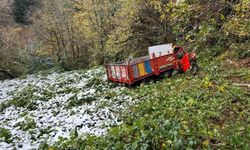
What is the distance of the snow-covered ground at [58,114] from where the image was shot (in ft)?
29.0

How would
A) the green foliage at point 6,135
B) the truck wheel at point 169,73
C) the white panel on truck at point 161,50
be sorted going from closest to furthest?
1. the green foliage at point 6,135
2. the truck wheel at point 169,73
3. the white panel on truck at point 161,50

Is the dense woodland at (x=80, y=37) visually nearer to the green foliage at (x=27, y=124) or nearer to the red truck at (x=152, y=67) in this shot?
the red truck at (x=152, y=67)

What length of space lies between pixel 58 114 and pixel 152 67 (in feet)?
17.1

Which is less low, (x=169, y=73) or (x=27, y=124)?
(x=27, y=124)

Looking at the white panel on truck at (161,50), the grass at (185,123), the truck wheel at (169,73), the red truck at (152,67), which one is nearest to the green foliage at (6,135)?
the grass at (185,123)

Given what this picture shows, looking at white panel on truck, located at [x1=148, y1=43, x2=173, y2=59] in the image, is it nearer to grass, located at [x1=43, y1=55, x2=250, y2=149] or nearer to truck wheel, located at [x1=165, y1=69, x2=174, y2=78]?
truck wheel, located at [x1=165, y1=69, x2=174, y2=78]

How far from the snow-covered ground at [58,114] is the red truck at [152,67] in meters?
0.66

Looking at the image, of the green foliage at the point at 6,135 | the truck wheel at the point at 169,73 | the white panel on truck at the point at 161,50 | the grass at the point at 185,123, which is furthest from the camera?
the white panel on truck at the point at 161,50

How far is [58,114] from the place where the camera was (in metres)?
11.4

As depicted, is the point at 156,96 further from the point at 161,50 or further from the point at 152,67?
the point at 161,50

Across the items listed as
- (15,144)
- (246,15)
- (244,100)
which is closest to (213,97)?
(244,100)

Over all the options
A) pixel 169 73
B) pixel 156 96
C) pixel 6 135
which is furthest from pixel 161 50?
pixel 6 135

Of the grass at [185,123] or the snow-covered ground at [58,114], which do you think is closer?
the grass at [185,123]

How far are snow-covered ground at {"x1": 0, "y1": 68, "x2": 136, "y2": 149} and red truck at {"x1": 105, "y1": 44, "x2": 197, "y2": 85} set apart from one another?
66cm
